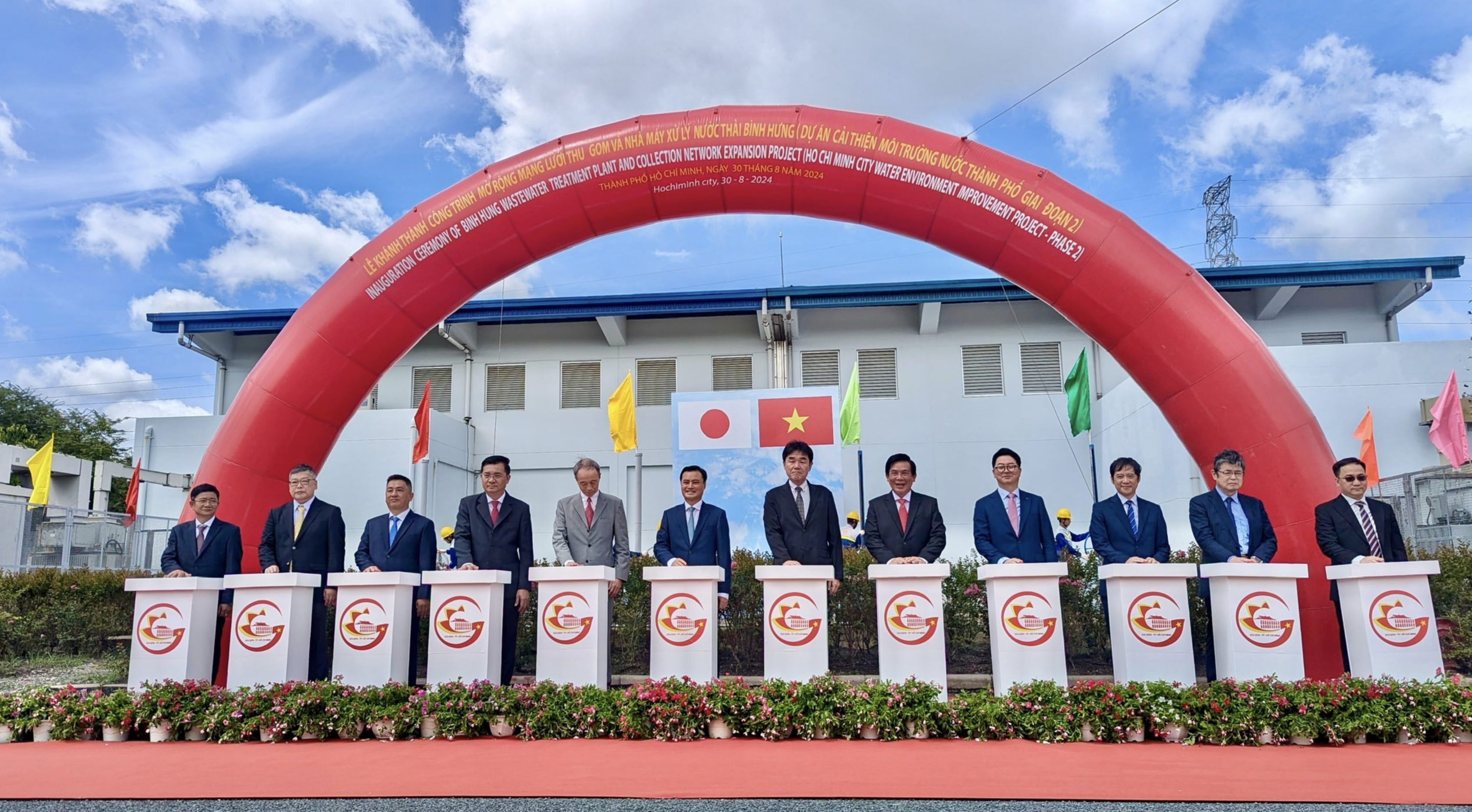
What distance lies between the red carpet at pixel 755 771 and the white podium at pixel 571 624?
0.60 metres

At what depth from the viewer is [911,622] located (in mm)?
5094

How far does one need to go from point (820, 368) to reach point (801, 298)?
4.83 feet

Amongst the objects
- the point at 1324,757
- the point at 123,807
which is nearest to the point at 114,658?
the point at 123,807

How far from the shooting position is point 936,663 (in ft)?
16.6

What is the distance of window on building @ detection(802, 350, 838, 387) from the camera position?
55.3ft

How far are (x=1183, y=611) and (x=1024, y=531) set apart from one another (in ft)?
3.43

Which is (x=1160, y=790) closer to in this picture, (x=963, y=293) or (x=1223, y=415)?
(x=1223, y=415)

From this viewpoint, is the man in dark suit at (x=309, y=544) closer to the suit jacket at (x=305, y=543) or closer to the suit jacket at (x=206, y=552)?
the suit jacket at (x=305, y=543)

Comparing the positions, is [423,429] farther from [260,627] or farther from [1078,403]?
[1078,403]

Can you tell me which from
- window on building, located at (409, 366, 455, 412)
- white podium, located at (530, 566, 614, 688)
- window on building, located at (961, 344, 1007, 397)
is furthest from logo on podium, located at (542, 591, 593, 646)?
window on building, located at (409, 366, 455, 412)

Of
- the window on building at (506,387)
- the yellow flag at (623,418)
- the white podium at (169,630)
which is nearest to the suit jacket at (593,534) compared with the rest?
the white podium at (169,630)

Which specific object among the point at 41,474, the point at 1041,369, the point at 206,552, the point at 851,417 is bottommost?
the point at 206,552

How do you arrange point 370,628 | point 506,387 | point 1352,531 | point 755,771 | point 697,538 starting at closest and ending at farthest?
point 755,771 < point 370,628 < point 1352,531 < point 697,538 < point 506,387

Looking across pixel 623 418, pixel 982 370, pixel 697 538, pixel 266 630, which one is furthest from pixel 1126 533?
pixel 982 370
